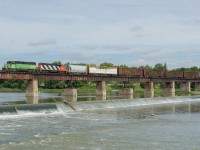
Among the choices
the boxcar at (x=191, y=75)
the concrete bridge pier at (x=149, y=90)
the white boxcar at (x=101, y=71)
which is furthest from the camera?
the boxcar at (x=191, y=75)

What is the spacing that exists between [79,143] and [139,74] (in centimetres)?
7917

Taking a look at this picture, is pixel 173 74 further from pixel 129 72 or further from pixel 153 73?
pixel 129 72

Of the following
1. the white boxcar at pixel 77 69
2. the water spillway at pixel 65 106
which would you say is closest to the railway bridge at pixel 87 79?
the white boxcar at pixel 77 69

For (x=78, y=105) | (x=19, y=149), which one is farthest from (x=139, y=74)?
(x=19, y=149)

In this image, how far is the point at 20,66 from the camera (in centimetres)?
7575

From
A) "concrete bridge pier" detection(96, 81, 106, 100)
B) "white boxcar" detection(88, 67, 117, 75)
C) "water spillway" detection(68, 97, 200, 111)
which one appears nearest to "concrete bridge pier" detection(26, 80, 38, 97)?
"white boxcar" detection(88, 67, 117, 75)

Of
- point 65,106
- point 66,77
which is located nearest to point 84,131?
point 65,106

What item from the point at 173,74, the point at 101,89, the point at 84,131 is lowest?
the point at 84,131

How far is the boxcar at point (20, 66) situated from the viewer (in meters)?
73.9

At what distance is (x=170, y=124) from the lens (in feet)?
137

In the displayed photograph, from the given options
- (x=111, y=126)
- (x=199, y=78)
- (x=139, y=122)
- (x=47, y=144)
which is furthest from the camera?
(x=199, y=78)

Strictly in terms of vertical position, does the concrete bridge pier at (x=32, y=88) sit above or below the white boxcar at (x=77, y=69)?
below

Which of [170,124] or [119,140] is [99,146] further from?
[170,124]

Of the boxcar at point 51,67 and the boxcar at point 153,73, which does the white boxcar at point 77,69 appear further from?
the boxcar at point 153,73
